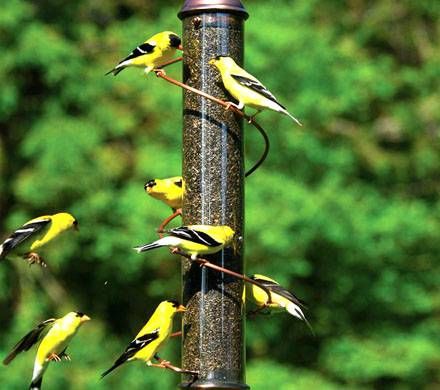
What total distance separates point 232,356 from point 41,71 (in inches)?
325

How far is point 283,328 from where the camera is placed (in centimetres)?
1297

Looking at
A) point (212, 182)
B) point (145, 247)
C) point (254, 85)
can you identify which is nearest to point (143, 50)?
point (254, 85)

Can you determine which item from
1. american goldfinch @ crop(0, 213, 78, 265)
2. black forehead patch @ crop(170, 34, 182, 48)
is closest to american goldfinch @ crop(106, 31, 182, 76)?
black forehead patch @ crop(170, 34, 182, 48)

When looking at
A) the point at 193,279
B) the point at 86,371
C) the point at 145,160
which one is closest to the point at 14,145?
the point at 145,160

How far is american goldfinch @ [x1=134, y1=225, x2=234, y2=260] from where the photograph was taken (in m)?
4.58

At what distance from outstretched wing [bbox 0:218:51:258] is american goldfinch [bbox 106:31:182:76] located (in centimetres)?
65

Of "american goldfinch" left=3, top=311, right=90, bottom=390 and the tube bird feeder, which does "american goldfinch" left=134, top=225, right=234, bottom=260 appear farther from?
"american goldfinch" left=3, top=311, right=90, bottom=390

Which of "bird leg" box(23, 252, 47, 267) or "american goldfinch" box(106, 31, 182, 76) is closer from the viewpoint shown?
"bird leg" box(23, 252, 47, 267)

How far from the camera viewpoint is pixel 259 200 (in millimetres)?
12086

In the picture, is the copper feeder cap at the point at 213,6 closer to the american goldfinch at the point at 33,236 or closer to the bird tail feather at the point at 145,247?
the american goldfinch at the point at 33,236

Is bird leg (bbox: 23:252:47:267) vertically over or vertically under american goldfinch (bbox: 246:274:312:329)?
over

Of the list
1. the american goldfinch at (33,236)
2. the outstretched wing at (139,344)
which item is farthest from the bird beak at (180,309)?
the american goldfinch at (33,236)

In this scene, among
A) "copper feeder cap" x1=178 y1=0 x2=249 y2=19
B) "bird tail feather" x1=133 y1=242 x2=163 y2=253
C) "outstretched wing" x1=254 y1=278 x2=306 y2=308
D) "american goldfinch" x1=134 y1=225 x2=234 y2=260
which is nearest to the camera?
"bird tail feather" x1=133 y1=242 x2=163 y2=253

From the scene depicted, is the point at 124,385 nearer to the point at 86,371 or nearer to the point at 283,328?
the point at 86,371
